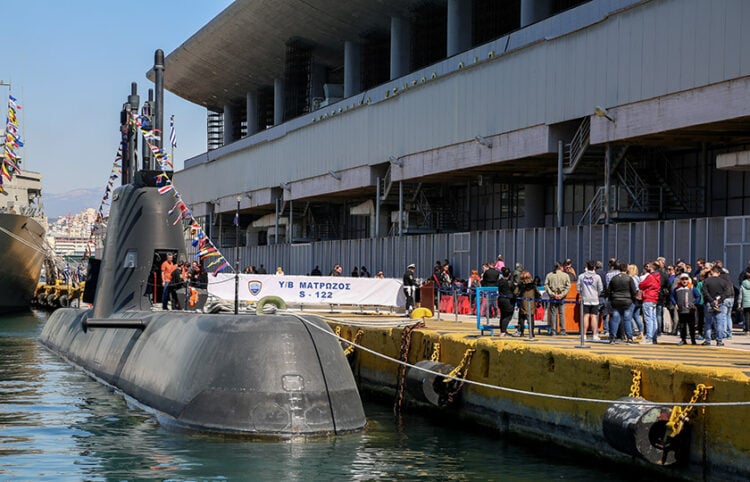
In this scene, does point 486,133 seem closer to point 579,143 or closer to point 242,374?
point 579,143

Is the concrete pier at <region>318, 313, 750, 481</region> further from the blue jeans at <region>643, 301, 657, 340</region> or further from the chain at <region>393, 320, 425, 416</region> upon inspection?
the blue jeans at <region>643, 301, 657, 340</region>

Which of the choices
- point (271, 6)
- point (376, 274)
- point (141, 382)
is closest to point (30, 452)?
point (141, 382)

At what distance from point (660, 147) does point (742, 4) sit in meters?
7.36

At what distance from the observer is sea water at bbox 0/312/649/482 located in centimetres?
1343

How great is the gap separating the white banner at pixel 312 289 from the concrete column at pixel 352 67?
25.8 metres

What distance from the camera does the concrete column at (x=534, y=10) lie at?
38.9 m

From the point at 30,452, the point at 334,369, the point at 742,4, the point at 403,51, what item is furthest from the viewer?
the point at 403,51

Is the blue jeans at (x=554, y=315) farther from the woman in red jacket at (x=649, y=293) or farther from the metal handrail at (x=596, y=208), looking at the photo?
the metal handrail at (x=596, y=208)

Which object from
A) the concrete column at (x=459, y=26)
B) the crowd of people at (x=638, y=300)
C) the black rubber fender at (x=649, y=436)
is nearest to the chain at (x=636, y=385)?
the black rubber fender at (x=649, y=436)

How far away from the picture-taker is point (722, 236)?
2562 centimetres

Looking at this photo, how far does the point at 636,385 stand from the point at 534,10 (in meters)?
27.0

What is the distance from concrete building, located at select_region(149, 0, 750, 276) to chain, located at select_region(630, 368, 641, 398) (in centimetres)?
1018

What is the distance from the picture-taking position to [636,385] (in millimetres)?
14023

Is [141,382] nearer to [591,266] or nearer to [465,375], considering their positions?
[465,375]
